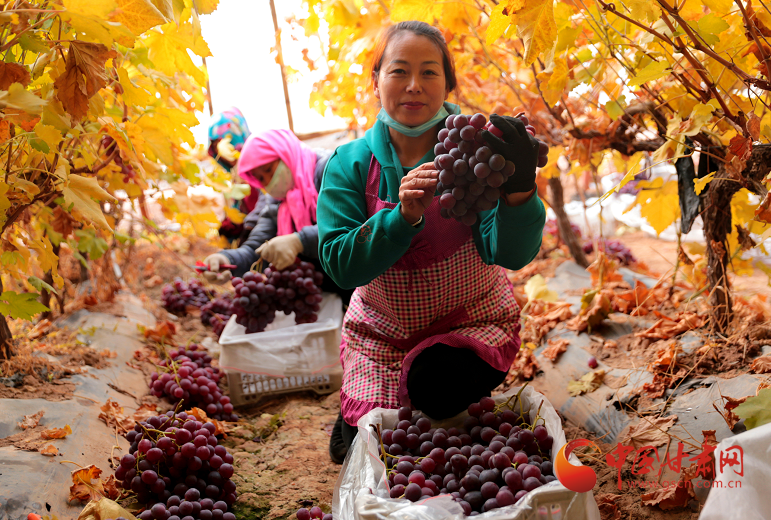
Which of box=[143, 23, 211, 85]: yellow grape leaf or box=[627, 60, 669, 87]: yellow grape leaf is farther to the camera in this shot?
box=[143, 23, 211, 85]: yellow grape leaf

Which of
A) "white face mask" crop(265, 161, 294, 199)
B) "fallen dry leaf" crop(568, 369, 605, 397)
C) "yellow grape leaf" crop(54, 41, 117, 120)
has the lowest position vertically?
"fallen dry leaf" crop(568, 369, 605, 397)

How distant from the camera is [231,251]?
2.46 meters

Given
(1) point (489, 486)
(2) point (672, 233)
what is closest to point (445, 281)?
(1) point (489, 486)

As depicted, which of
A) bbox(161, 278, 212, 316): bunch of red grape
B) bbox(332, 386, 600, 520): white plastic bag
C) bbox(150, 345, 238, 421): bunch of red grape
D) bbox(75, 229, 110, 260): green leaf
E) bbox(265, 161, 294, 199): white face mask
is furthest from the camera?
bbox(161, 278, 212, 316): bunch of red grape

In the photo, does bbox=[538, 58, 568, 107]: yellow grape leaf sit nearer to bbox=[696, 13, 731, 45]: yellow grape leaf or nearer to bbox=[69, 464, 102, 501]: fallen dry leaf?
bbox=[696, 13, 731, 45]: yellow grape leaf

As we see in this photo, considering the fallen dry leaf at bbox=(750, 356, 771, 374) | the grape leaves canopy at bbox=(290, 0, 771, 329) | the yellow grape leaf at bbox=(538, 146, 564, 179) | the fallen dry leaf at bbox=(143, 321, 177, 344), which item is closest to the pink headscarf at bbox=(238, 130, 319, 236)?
the grape leaves canopy at bbox=(290, 0, 771, 329)

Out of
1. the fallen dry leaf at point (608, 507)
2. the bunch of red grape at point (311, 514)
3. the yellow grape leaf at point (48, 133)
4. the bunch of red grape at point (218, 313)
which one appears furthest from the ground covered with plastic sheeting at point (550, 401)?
the yellow grape leaf at point (48, 133)

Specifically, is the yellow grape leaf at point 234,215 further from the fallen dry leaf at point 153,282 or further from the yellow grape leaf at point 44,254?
the yellow grape leaf at point 44,254

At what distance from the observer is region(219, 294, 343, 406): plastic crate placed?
206 centimetres

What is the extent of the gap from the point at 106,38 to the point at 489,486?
3.44ft

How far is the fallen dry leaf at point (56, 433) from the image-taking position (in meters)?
1.38

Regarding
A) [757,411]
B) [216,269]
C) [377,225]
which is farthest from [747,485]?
[216,269]

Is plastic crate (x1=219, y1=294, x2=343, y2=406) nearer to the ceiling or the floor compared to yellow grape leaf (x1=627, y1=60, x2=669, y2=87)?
nearer to the floor

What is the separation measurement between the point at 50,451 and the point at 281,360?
0.87m
